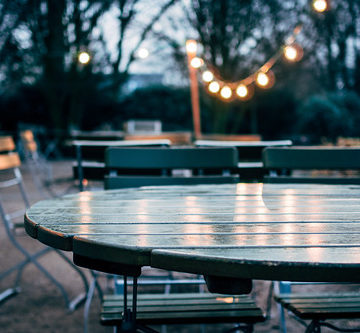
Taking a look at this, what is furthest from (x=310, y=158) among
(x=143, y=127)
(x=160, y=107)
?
(x=160, y=107)

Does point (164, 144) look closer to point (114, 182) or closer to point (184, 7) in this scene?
point (114, 182)

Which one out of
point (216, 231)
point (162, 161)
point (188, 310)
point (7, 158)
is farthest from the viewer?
point (7, 158)

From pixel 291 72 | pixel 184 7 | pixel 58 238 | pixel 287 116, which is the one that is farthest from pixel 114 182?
pixel 287 116

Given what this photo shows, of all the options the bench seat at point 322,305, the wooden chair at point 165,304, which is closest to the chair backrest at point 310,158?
the wooden chair at point 165,304

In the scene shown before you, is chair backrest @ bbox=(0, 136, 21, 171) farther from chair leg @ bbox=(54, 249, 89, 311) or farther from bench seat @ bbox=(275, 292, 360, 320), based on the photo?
bench seat @ bbox=(275, 292, 360, 320)

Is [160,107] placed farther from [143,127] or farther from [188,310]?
[188,310]

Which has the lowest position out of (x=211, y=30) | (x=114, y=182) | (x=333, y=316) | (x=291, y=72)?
(x=333, y=316)

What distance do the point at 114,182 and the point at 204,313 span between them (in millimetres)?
926

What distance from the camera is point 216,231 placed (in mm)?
1070

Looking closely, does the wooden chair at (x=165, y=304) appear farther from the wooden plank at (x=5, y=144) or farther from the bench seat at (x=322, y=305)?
the wooden plank at (x=5, y=144)

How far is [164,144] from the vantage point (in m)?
2.65

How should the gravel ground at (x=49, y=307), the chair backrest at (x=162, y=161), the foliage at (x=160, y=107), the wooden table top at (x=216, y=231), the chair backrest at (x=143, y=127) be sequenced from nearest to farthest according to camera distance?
the wooden table top at (x=216, y=231) < the chair backrest at (x=162, y=161) < the gravel ground at (x=49, y=307) < the chair backrest at (x=143, y=127) < the foliage at (x=160, y=107)

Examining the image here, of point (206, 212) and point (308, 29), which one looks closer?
point (206, 212)

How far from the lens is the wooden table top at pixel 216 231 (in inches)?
32.1
